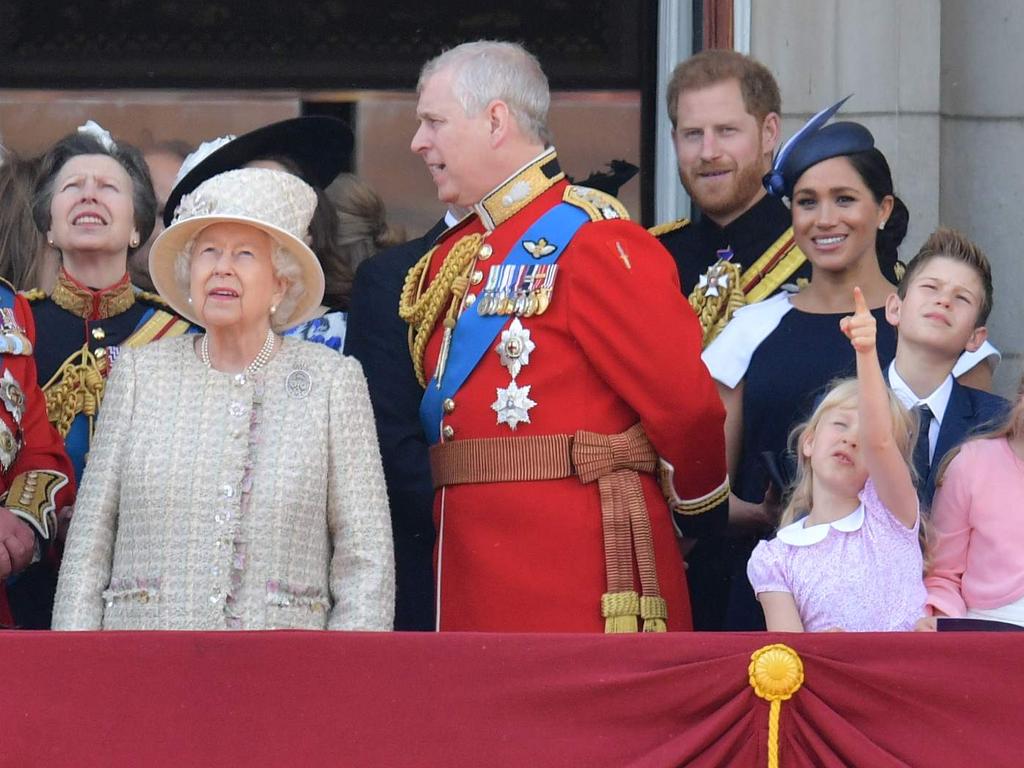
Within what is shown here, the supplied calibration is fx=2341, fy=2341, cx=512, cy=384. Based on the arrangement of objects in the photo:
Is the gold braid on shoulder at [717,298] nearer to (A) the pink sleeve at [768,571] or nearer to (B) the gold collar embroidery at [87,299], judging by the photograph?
(A) the pink sleeve at [768,571]

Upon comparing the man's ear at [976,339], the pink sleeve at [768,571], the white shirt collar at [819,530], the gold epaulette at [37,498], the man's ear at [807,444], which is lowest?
the pink sleeve at [768,571]

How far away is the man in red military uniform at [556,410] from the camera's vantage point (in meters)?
4.30

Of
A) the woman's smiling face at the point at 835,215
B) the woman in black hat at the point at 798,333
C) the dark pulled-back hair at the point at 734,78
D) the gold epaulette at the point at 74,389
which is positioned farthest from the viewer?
the dark pulled-back hair at the point at 734,78

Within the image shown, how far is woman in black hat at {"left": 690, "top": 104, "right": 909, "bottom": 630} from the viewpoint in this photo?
15.4 ft

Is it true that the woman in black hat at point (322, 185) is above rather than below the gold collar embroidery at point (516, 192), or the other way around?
above

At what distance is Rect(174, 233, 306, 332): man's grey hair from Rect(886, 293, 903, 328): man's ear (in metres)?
1.16

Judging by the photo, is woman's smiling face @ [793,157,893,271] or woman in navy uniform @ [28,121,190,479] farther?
woman in navy uniform @ [28,121,190,479]

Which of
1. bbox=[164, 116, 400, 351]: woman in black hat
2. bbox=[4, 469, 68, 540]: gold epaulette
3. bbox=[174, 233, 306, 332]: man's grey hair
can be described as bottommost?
bbox=[4, 469, 68, 540]: gold epaulette

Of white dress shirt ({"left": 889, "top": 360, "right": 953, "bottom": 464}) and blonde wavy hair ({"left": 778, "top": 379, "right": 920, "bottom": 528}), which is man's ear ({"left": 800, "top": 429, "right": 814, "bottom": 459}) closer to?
blonde wavy hair ({"left": 778, "top": 379, "right": 920, "bottom": 528})

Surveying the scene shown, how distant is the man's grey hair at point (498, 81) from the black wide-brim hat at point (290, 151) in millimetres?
748

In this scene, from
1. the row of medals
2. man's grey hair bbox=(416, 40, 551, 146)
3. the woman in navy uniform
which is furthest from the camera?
the woman in navy uniform

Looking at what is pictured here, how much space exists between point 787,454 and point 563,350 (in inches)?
22.3

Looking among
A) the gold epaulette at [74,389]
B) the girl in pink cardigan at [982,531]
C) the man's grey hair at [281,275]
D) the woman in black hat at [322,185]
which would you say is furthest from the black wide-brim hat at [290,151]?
the girl in pink cardigan at [982,531]

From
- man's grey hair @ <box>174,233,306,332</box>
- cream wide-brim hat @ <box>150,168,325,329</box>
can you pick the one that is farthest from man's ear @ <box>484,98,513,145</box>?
man's grey hair @ <box>174,233,306,332</box>
